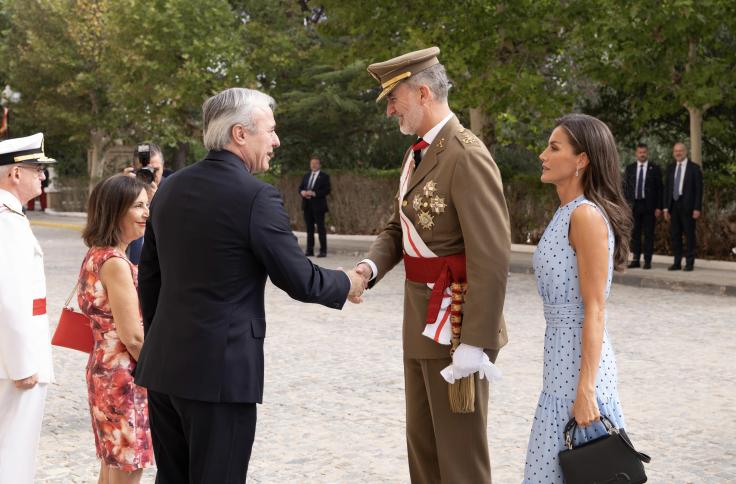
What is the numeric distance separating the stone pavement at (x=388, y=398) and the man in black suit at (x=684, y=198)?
414 centimetres

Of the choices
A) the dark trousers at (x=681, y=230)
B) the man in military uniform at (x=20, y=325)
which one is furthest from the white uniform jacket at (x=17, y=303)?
the dark trousers at (x=681, y=230)

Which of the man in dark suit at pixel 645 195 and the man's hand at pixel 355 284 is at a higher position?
the man in dark suit at pixel 645 195

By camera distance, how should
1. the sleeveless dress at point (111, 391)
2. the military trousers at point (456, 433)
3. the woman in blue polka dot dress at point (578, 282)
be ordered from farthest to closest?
the sleeveless dress at point (111, 391) < the military trousers at point (456, 433) < the woman in blue polka dot dress at point (578, 282)

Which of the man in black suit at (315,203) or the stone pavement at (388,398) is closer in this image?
the stone pavement at (388,398)

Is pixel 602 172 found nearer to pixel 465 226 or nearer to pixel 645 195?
pixel 465 226

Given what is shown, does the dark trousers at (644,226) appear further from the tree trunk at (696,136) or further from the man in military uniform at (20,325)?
the man in military uniform at (20,325)

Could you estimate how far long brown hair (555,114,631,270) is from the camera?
3.72m

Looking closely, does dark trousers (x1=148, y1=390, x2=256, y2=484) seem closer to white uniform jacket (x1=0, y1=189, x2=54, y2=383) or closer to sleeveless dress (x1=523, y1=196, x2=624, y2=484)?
white uniform jacket (x1=0, y1=189, x2=54, y2=383)

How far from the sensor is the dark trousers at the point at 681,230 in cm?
1638

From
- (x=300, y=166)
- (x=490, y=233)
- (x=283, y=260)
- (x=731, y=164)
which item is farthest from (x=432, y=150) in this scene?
(x=300, y=166)

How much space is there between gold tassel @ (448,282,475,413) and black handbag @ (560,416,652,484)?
1.59 feet

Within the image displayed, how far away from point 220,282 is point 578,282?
4.10ft

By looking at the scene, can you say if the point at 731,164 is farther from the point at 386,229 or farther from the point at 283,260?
the point at 283,260

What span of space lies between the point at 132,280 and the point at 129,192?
438 mm
